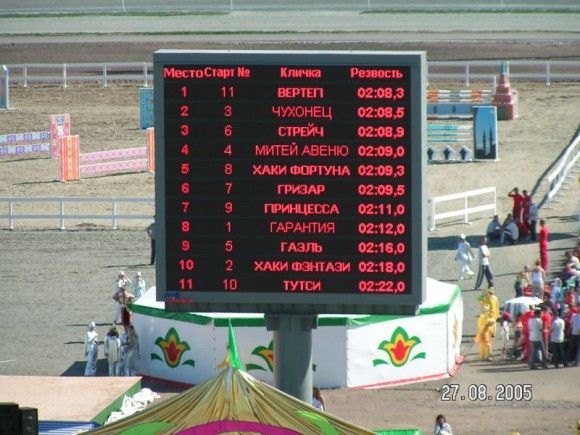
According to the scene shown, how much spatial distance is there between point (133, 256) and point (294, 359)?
18937mm

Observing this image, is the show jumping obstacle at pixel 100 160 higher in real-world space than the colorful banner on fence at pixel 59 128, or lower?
lower

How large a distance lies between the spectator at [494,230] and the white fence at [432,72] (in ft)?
59.3

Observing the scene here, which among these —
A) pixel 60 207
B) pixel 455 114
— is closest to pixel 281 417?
pixel 60 207

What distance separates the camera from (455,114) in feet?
171

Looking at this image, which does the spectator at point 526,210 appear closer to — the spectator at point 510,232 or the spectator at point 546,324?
the spectator at point 510,232

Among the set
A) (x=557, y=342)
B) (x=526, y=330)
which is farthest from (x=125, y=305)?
(x=557, y=342)

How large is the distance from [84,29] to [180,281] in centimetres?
5672

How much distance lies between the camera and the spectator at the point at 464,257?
111 feet

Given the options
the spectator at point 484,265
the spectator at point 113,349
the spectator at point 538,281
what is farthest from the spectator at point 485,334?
the spectator at point 113,349

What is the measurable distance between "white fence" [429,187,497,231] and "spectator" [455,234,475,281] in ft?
12.0

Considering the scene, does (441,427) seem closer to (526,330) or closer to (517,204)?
(526,330)

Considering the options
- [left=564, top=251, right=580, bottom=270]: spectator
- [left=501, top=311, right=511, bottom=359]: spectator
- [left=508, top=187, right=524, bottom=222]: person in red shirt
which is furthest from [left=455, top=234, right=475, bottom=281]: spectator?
[left=501, top=311, right=511, bottom=359]: spectator

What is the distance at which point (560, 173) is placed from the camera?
42719mm

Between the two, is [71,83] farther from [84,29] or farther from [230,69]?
[230,69]
